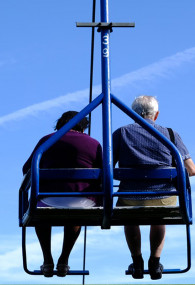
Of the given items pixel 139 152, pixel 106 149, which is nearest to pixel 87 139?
pixel 139 152

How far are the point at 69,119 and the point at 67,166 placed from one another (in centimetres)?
51

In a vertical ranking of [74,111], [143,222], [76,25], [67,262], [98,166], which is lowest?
[67,262]

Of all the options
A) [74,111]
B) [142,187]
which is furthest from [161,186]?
[74,111]

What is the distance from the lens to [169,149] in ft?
19.3

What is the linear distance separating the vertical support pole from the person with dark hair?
1.14 feet

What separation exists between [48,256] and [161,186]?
130 centimetres

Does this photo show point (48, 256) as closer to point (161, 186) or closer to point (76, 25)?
point (161, 186)

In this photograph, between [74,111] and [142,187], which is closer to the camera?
[142,187]

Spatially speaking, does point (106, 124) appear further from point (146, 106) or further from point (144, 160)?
point (146, 106)

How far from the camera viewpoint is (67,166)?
619cm

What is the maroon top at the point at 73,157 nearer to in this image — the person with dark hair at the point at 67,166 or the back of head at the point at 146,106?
the person with dark hair at the point at 67,166

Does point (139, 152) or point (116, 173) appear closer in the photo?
point (116, 173)

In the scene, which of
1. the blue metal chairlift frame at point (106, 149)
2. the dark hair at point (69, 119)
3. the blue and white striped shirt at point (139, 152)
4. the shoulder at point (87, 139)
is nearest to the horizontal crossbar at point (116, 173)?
the blue metal chairlift frame at point (106, 149)

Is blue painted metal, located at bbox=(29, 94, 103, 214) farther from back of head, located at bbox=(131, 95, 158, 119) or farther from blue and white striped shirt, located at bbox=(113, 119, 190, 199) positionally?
back of head, located at bbox=(131, 95, 158, 119)
